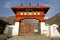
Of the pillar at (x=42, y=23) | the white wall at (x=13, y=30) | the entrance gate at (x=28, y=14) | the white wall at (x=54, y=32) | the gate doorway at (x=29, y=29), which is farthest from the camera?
the entrance gate at (x=28, y=14)

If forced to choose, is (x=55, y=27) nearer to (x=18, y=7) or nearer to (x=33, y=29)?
(x=33, y=29)

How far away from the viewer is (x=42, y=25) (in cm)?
1866

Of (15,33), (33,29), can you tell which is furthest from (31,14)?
(15,33)

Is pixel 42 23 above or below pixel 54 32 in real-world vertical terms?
above

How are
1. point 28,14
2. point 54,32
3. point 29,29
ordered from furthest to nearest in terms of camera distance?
1. point 28,14
2. point 29,29
3. point 54,32

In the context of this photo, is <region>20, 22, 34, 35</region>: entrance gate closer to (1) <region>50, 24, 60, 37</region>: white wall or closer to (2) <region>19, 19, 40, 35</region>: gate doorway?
(2) <region>19, 19, 40, 35</region>: gate doorway

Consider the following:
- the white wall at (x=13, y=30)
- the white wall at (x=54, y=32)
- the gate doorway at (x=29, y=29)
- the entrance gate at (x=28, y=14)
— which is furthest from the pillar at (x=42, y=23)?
the white wall at (x=13, y=30)

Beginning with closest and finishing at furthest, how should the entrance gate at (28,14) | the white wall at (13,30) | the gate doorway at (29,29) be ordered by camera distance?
the white wall at (13,30)
the gate doorway at (29,29)
the entrance gate at (28,14)

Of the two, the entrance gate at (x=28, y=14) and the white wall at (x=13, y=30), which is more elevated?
the entrance gate at (x=28, y=14)

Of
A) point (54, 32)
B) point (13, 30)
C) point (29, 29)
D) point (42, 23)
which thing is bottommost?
point (54, 32)

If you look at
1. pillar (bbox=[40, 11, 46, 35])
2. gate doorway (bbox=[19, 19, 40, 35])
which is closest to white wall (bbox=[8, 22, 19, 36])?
gate doorway (bbox=[19, 19, 40, 35])

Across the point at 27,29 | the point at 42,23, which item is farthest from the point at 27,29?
the point at 42,23

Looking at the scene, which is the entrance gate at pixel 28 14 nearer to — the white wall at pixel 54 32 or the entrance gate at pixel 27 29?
the entrance gate at pixel 27 29

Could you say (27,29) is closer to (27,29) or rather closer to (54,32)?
(27,29)
